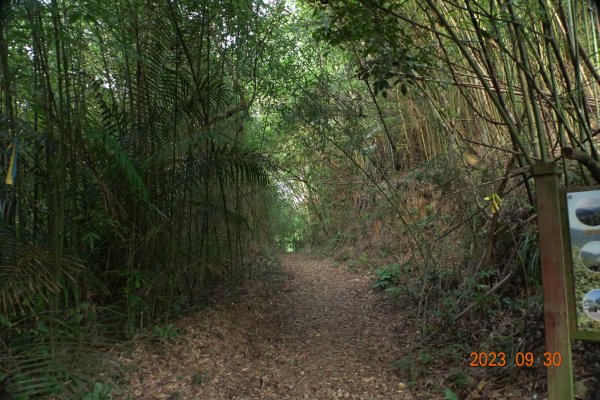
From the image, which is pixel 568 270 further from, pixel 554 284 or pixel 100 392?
pixel 100 392

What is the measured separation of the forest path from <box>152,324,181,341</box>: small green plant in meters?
0.05

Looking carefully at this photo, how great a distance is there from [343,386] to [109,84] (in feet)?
11.9

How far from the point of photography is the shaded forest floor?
11.2 ft

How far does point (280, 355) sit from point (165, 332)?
3.85 ft

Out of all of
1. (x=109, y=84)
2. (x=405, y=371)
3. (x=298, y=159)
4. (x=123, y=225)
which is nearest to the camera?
(x=405, y=371)

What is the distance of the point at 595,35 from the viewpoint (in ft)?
11.3

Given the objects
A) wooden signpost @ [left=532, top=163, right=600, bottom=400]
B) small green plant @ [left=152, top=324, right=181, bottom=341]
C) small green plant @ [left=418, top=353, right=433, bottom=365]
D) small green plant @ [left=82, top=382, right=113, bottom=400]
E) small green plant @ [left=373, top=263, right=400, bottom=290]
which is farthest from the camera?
small green plant @ [left=373, top=263, right=400, bottom=290]

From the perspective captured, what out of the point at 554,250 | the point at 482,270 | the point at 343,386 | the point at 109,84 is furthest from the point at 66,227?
the point at 482,270

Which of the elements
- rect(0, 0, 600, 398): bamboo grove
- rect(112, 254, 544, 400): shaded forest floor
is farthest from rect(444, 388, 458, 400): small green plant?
rect(0, 0, 600, 398): bamboo grove

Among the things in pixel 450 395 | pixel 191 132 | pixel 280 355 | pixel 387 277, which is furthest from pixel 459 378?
pixel 387 277

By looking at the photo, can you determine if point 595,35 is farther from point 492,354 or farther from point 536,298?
point 492,354

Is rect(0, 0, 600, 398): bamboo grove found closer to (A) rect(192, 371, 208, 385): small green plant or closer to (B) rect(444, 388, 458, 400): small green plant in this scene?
(A) rect(192, 371, 208, 385): small green plant

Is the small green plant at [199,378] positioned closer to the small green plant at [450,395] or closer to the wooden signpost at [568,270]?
the small green plant at [450,395]

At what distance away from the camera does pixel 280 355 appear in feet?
14.3
